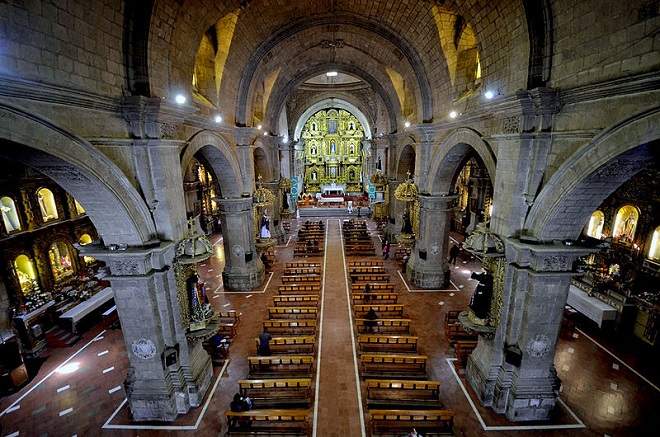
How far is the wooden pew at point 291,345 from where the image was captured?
9383mm

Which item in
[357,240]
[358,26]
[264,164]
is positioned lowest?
[357,240]

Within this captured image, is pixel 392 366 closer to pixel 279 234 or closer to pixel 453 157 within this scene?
pixel 453 157

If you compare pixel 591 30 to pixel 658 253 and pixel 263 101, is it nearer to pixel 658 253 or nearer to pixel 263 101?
pixel 658 253

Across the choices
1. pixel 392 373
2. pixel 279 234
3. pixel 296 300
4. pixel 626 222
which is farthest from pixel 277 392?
pixel 626 222

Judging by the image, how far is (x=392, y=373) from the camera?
8.49m

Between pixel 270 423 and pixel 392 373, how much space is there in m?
3.47

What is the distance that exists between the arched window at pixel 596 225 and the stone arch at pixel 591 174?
10695 mm

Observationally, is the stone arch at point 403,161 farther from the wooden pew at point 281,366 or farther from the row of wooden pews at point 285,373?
the wooden pew at point 281,366

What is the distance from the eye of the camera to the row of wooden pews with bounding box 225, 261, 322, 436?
6.76 metres

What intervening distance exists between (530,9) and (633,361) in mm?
10397

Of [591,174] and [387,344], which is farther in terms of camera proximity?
[387,344]

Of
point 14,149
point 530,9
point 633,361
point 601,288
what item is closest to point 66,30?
point 14,149

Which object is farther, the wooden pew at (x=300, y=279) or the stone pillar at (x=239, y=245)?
the wooden pew at (x=300, y=279)

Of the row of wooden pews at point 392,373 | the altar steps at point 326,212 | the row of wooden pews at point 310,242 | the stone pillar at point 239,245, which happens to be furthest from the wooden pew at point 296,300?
the altar steps at point 326,212
